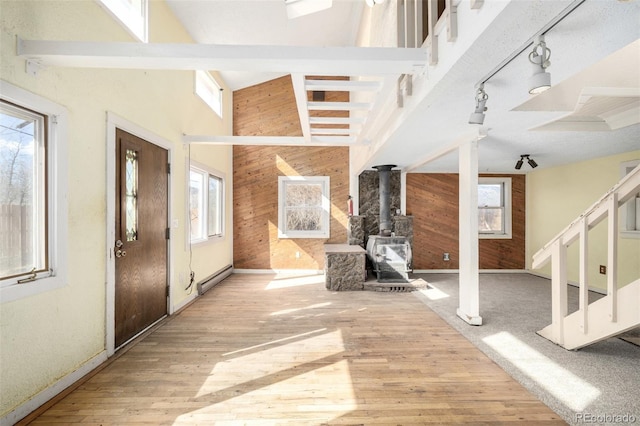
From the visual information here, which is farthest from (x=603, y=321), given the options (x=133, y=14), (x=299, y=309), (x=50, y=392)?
(x=133, y=14)

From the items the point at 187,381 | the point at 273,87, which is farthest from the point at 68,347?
the point at 273,87

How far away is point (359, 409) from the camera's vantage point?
1947 mm

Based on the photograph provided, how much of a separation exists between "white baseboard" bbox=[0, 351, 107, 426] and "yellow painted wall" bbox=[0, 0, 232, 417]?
0.03 metres

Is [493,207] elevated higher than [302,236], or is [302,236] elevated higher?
[493,207]

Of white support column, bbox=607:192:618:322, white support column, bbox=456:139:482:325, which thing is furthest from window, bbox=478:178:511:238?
white support column, bbox=607:192:618:322

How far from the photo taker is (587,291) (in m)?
2.61

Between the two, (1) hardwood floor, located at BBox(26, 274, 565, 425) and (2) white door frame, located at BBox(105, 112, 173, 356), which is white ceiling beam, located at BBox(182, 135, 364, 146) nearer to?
(2) white door frame, located at BBox(105, 112, 173, 356)

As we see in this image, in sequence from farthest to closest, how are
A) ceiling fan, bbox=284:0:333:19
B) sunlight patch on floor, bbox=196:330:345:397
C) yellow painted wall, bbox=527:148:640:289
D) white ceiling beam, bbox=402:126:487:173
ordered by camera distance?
yellow painted wall, bbox=527:148:640:289
ceiling fan, bbox=284:0:333:19
white ceiling beam, bbox=402:126:487:173
sunlight patch on floor, bbox=196:330:345:397

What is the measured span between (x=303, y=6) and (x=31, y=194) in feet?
13.5

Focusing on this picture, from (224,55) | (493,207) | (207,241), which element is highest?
(224,55)

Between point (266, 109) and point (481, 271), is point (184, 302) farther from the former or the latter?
point (481, 271)

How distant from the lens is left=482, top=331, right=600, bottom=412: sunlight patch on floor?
206 cm

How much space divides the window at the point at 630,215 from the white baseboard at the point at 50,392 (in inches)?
264

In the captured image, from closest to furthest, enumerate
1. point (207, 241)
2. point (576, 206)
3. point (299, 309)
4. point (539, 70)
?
point (539, 70), point (299, 309), point (207, 241), point (576, 206)
